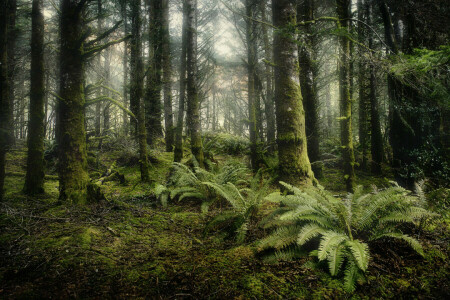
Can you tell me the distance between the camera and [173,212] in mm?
4707

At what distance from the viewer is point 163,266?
94.1 inches

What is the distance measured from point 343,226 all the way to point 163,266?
2.33 metres

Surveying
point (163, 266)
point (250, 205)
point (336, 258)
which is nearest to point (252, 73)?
point (250, 205)

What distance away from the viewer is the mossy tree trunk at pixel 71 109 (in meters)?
4.23

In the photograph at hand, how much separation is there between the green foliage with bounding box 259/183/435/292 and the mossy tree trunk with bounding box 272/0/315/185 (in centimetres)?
87

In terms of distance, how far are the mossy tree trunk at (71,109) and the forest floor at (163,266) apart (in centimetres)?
84

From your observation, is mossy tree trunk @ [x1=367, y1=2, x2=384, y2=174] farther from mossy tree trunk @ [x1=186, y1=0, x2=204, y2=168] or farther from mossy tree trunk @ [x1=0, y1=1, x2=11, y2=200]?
mossy tree trunk @ [x1=0, y1=1, x2=11, y2=200]

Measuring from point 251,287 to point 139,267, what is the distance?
1.27 meters

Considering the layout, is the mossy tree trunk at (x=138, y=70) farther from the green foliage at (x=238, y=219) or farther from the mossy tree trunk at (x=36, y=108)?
the green foliage at (x=238, y=219)

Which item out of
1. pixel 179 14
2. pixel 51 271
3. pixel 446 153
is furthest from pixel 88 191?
pixel 179 14

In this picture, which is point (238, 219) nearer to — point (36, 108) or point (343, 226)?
point (343, 226)

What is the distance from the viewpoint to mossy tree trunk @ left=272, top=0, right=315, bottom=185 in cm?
398

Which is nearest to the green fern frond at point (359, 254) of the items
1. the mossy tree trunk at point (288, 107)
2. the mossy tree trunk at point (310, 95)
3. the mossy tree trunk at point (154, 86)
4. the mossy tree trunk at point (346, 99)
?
the mossy tree trunk at point (288, 107)

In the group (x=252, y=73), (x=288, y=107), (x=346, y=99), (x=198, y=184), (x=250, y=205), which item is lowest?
(x=250, y=205)
